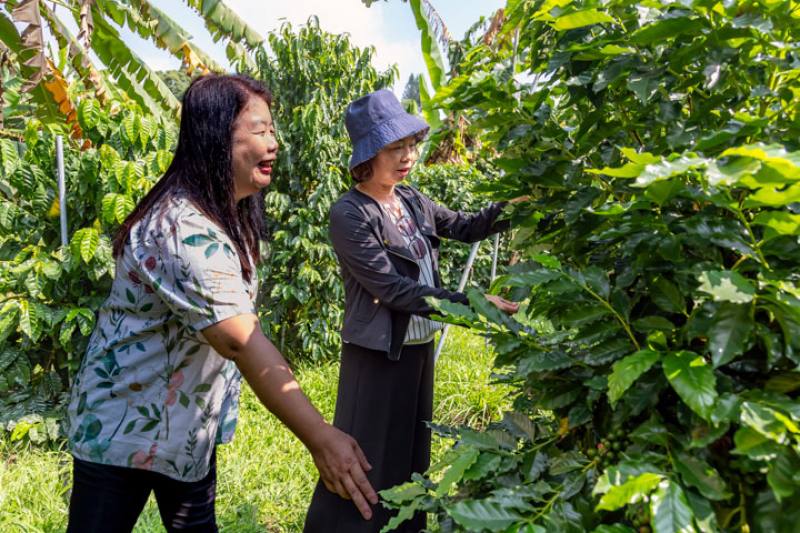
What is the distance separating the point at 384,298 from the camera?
236 centimetres

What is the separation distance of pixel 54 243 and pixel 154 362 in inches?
101

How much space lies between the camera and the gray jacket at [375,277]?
233cm

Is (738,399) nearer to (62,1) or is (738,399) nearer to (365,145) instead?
(365,145)

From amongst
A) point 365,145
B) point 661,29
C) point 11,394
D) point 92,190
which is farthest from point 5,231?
point 661,29

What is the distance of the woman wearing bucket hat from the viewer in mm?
2404

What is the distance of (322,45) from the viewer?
16.9 feet

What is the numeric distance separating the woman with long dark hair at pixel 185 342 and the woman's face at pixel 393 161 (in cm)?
75

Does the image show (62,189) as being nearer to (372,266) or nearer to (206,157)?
(372,266)

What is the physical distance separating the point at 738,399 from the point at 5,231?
3906mm

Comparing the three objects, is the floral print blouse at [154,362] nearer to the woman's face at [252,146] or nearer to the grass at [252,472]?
the woman's face at [252,146]

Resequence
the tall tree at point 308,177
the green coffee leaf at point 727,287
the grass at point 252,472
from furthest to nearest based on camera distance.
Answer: the tall tree at point 308,177 < the grass at point 252,472 < the green coffee leaf at point 727,287

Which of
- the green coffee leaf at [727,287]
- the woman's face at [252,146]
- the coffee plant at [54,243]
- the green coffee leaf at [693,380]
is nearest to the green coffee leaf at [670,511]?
the green coffee leaf at [693,380]

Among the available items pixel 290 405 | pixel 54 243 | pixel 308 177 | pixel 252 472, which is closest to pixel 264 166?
pixel 290 405

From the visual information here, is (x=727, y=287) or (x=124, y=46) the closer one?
(x=727, y=287)
